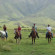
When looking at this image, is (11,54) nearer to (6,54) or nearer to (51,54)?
(6,54)

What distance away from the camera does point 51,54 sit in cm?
1340

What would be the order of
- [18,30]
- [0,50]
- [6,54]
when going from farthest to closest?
[18,30] < [0,50] < [6,54]

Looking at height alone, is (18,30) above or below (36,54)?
above

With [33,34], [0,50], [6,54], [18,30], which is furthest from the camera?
[18,30]

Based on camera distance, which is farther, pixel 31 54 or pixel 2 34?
pixel 2 34

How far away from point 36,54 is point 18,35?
7500 mm

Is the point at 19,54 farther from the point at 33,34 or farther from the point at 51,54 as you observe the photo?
the point at 33,34

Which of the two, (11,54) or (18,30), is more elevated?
(18,30)

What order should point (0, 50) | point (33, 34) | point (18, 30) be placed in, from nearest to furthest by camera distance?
1. point (0, 50)
2. point (33, 34)
3. point (18, 30)

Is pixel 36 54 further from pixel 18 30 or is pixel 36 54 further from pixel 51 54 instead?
pixel 18 30

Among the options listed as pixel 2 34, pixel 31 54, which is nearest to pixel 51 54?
pixel 31 54

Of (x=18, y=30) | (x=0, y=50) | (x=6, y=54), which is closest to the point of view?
(x=6, y=54)

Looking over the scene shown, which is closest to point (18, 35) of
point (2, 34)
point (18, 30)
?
point (18, 30)

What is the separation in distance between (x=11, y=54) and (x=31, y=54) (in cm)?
171
